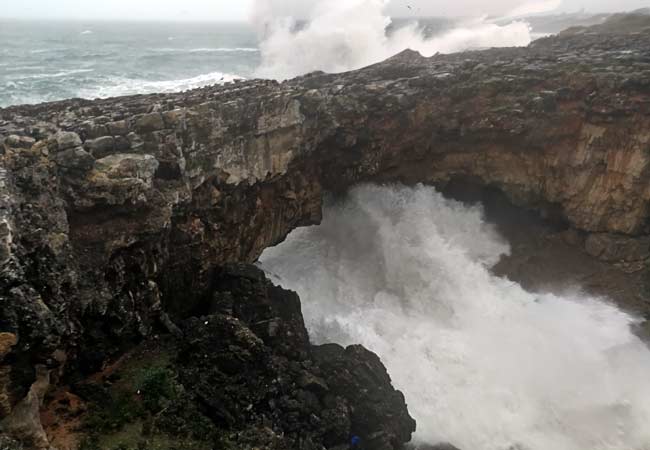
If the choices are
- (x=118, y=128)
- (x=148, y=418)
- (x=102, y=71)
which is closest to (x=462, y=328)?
(x=148, y=418)

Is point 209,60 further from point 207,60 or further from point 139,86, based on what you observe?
point 139,86

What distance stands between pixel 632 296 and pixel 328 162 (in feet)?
45.5

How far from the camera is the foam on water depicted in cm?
1591

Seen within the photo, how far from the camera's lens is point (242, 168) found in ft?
59.9

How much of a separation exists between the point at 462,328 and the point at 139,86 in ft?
145

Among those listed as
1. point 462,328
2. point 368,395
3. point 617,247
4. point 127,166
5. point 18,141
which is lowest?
point 462,328

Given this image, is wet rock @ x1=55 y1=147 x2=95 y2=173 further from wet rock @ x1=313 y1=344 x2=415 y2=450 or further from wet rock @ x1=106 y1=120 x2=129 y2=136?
wet rock @ x1=313 y1=344 x2=415 y2=450

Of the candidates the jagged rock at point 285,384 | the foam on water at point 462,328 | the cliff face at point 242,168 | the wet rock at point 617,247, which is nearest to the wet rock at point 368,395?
the jagged rock at point 285,384

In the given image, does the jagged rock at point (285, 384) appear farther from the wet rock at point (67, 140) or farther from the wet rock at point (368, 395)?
the wet rock at point (67, 140)

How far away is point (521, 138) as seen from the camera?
21.7 metres

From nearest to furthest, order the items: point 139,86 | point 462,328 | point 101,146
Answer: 1. point 101,146
2. point 462,328
3. point 139,86

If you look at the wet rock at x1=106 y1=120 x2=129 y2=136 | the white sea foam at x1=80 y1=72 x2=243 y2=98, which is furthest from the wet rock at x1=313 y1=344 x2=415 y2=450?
the white sea foam at x1=80 y1=72 x2=243 y2=98

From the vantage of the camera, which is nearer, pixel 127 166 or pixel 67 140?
pixel 67 140

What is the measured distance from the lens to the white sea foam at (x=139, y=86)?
4622 centimetres
